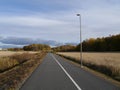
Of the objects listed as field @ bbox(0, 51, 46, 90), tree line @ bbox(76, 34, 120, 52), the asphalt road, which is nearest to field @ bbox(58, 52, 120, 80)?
the asphalt road

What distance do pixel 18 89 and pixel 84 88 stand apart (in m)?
3.13

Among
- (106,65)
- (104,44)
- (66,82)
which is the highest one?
(104,44)

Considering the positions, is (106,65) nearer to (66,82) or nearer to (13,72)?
(13,72)

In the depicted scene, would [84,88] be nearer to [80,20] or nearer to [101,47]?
[80,20]

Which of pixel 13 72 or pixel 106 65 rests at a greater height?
pixel 106 65

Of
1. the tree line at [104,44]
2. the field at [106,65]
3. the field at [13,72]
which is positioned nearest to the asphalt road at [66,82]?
the field at [13,72]

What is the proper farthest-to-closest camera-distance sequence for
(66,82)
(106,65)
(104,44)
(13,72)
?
(104,44)
(106,65)
(13,72)
(66,82)

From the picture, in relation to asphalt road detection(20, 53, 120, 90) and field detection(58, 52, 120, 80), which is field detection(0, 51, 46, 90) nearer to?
asphalt road detection(20, 53, 120, 90)

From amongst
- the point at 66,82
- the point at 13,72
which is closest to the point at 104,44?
the point at 13,72

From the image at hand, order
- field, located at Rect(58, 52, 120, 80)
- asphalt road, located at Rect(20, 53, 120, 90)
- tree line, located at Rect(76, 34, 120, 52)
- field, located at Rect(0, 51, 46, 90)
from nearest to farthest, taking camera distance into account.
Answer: asphalt road, located at Rect(20, 53, 120, 90)
field, located at Rect(0, 51, 46, 90)
field, located at Rect(58, 52, 120, 80)
tree line, located at Rect(76, 34, 120, 52)

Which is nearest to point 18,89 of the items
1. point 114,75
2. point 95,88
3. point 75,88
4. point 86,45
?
point 75,88

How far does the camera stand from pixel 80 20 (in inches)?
1356

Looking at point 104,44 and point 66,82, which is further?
point 104,44

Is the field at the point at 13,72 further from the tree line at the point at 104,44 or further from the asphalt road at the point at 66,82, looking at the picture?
the tree line at the point at 104,44
